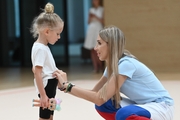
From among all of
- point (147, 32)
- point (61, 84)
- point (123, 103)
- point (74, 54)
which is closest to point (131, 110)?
point (123, 103)

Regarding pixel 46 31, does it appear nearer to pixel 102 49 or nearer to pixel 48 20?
pixel 48 20

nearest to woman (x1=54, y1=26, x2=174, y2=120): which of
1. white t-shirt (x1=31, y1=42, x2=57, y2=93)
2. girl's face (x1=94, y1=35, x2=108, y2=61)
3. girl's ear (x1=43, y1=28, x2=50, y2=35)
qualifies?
girl's face (x1=94, y1=35, x2=108, y2=61)

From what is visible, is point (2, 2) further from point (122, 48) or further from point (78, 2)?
point (122, 48)

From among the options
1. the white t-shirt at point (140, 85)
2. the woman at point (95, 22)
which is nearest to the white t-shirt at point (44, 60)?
the white t-shirt at point (140, 85)

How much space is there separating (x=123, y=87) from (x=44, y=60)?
2.32ft

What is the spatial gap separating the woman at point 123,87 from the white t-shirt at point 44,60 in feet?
0.59

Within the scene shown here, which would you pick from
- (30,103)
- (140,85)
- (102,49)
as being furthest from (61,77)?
(30,103)

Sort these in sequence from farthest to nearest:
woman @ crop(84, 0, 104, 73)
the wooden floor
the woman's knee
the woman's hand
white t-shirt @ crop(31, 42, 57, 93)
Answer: woman @ crop(84, 0, 104, 73) < the wooden floor < white t-shirt @ crop(31, 42, 57, 93) < the woman's hand < the woman's knee

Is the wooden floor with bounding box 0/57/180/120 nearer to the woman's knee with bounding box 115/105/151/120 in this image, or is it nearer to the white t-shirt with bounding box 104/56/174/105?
the white t-shirt with bounding box 104/56/174/105

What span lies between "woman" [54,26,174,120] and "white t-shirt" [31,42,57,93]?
0.59 ft

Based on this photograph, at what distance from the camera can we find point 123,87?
10.4ft

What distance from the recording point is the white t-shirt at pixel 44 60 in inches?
133

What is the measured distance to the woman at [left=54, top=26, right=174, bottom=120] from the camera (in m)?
3.04

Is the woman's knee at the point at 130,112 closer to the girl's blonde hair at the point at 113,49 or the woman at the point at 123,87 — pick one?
the woman at the point at 123,87
